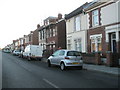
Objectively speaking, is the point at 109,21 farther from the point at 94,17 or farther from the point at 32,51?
the point at 32,51

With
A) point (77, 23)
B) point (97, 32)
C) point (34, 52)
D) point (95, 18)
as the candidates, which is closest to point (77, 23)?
point (77, 23)

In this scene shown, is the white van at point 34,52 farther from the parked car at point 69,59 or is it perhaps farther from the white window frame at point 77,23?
the parked car at point 69,59

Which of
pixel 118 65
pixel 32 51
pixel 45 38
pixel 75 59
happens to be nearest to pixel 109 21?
pixel 118 65

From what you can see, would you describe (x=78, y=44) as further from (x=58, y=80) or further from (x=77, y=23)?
(x=58, y=80)

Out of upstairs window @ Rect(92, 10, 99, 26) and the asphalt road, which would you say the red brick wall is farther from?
the asphalt road

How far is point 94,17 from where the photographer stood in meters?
24.4

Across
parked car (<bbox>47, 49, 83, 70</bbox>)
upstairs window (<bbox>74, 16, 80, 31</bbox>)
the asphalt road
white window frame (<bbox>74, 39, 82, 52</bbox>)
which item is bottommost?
the asphalt road

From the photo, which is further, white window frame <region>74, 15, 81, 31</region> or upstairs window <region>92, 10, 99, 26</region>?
white window frame <region>74, 15, 81, 31</region>

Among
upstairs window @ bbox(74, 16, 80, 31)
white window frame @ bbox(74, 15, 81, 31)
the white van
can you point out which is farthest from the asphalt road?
the white van

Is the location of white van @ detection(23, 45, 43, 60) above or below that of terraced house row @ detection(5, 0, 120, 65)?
below

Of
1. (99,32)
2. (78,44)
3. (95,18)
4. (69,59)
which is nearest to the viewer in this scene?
(69,59)

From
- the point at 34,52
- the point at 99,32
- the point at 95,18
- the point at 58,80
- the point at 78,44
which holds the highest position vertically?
the point at 95,18

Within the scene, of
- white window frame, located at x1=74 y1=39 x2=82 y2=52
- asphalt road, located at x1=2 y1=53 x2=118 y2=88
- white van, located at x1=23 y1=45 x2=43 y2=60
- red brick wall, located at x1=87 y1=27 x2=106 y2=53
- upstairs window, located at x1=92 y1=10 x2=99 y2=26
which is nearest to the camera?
asphalt road, located at x1=2 y1=53 x2=118 y2=88

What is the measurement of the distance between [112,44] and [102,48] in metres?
1.51
